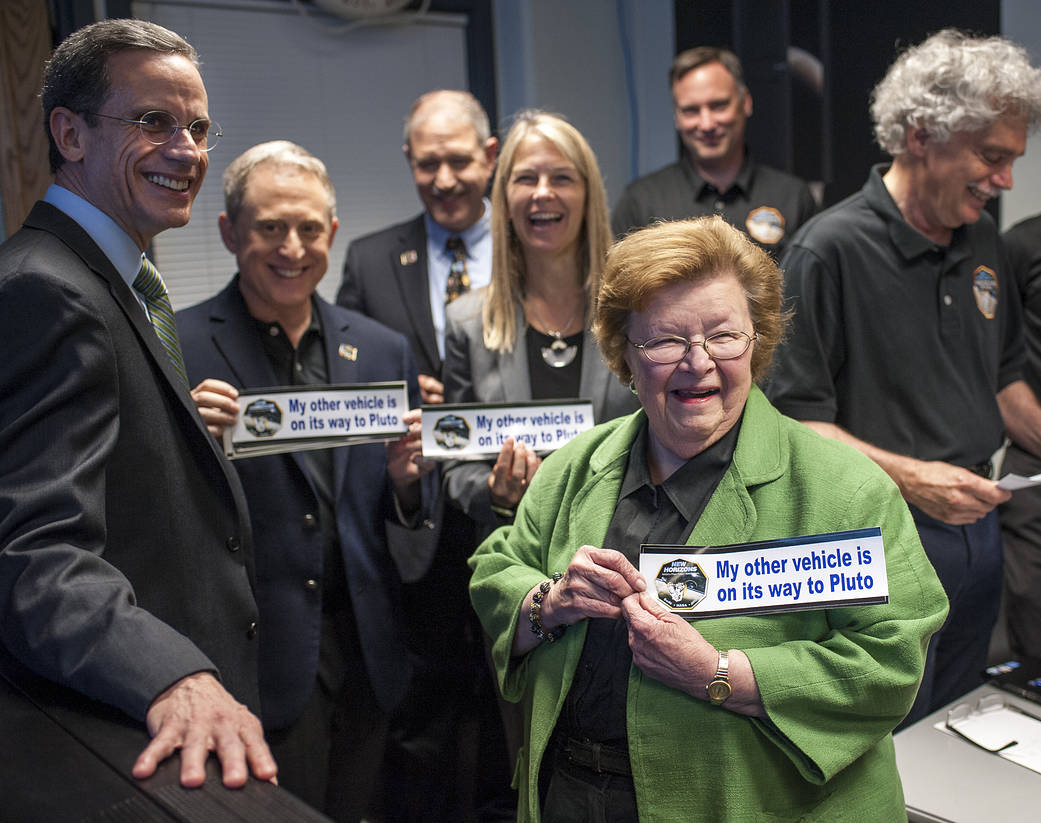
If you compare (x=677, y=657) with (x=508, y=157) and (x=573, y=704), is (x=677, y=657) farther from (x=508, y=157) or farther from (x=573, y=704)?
(x=508, y=157)

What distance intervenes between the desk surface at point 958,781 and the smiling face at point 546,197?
1.44m

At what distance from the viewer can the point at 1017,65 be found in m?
2.40

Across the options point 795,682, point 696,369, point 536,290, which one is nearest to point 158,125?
point 696,369

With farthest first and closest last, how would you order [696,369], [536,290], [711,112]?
[711,112] → [536,290] → [696,369]

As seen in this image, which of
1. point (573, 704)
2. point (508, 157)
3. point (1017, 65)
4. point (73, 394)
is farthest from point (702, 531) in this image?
point (1017, 65)

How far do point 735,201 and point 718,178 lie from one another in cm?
12

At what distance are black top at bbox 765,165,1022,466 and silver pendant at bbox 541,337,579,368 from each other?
0.51 meters

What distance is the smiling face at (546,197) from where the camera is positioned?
8.43 ft

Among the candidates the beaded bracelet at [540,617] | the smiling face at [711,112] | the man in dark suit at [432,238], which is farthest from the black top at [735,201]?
the beaded bracelet at [540,617]

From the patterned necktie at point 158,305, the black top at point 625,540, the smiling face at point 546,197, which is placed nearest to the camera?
the black top at point 625,540

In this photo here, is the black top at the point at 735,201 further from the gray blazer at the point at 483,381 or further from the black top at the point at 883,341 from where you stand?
the gray blazer at the point at 483,381

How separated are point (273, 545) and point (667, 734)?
1191 mm

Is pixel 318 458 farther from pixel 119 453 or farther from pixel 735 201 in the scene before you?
pixel 735 201

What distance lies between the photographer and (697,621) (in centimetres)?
147
